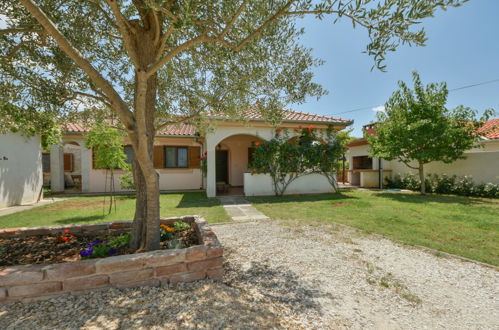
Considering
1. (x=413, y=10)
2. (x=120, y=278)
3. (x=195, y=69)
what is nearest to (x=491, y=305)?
(x=413, y=10)

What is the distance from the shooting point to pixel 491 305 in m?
Result: 2.41

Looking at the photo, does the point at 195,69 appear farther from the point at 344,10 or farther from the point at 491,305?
the point at 491,305

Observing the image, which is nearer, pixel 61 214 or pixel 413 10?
pixel 413 10

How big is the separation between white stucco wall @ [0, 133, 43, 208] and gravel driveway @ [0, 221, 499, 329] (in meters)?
9.53

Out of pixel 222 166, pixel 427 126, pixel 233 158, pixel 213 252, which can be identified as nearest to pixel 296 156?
pixel 233 158

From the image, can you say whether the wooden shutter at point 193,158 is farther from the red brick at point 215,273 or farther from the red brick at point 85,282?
the red brick at point 85,282

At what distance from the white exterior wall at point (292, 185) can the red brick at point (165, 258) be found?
8369 millimetres

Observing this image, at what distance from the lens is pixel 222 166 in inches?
612

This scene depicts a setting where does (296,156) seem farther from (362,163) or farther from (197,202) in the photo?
(362,163)

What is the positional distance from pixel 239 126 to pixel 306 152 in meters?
3.60

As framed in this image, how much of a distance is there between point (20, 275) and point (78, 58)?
7.69 feet

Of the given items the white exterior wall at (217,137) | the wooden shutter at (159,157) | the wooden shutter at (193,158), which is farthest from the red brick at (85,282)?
the wooden shutter at (193,158)

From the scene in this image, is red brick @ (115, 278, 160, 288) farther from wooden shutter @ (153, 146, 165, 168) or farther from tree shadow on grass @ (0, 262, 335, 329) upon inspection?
wooden shutter @ (153, 146, 165, 168)

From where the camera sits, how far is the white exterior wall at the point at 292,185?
36.0ft
